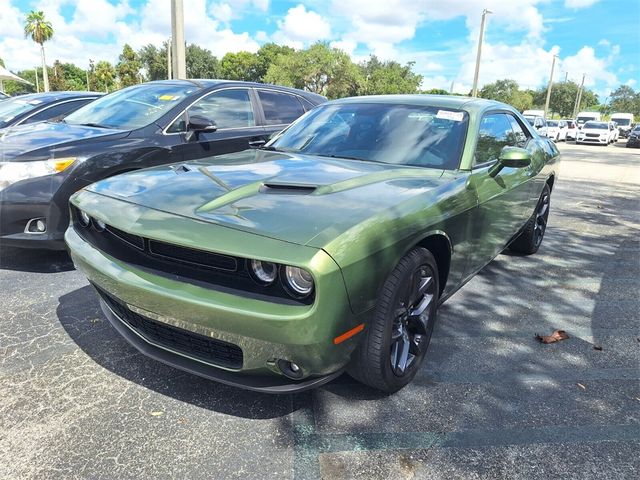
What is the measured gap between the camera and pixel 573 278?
4.43m

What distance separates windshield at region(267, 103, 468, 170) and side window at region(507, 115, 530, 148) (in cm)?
121

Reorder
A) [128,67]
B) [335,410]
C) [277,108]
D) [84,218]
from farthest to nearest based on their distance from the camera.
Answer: [128,67] < [277,108] < [84,218] < [335,410]

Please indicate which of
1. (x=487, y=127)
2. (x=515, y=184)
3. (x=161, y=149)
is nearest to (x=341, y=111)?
(x=487, y=127)

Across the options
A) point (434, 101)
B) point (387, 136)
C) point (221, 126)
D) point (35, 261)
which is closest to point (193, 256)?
point (387, 136)

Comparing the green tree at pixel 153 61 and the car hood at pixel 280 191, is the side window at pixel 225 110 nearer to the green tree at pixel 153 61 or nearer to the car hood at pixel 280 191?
the car hood at pixel 280 191

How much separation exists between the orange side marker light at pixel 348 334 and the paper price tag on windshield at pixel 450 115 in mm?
1854

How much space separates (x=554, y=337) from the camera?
3211mm

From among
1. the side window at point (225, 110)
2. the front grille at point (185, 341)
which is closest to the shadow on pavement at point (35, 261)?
the side window at point (225, 110)

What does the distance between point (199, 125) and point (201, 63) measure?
73.5 metres

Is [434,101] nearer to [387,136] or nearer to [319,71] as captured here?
[387,136]

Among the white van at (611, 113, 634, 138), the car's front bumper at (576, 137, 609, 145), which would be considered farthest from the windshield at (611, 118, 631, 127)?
the car's front bumper at (576, 137, 609, 145)

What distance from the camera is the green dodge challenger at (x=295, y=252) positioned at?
185 cm

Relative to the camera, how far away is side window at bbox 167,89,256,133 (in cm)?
479

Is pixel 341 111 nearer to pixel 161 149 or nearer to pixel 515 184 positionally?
pixel 515 184
